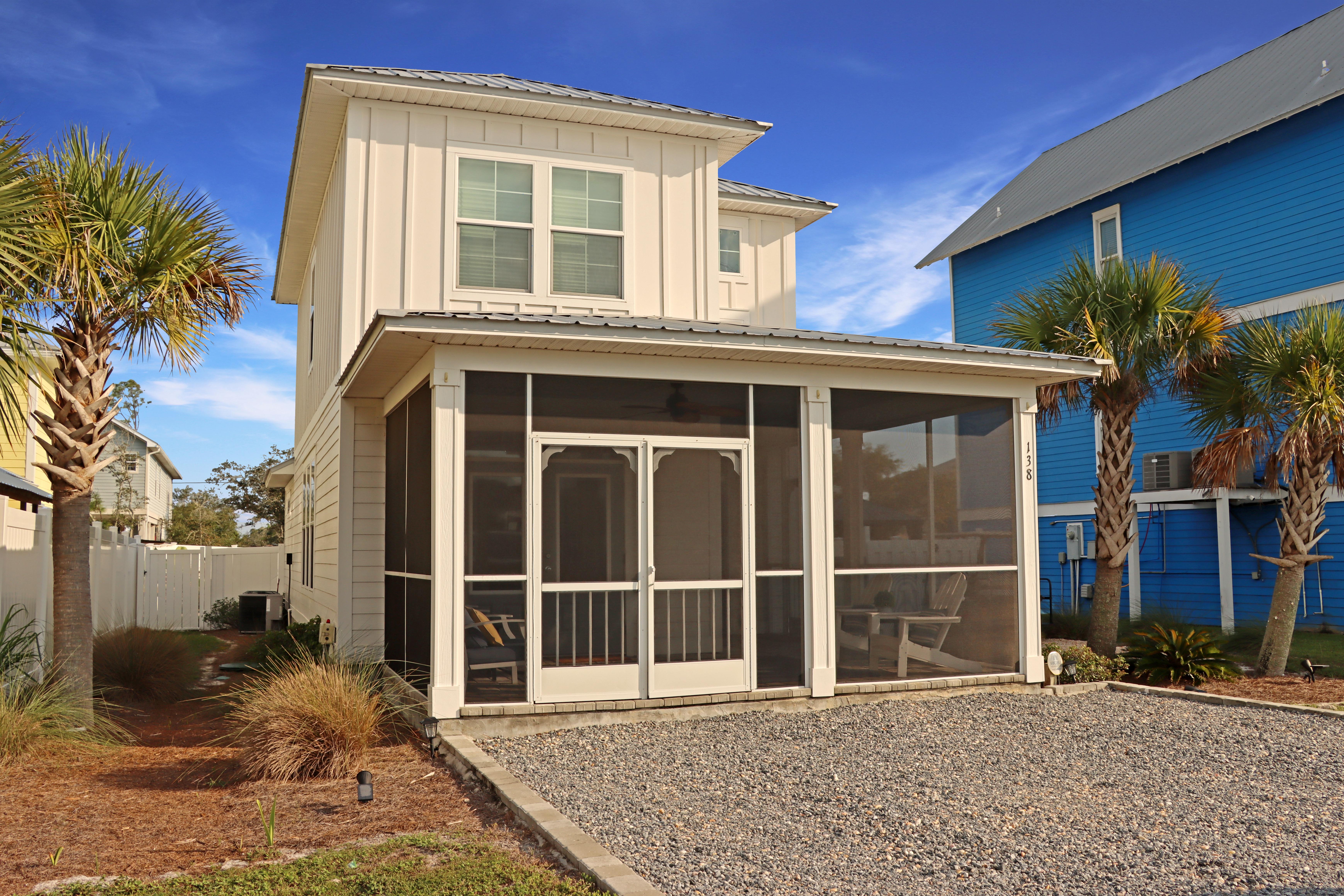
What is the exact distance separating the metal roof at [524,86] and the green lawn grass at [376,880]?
26.1 ft

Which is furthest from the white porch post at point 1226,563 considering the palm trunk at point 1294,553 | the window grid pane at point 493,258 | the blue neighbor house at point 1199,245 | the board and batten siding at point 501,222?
the window grid pane at point 493,258

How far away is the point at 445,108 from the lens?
1045cm

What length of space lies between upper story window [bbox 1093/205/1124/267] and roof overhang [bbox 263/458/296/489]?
575 inches

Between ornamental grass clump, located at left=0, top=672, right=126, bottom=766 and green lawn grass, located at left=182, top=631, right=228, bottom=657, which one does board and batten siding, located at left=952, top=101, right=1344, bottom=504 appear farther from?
ornamental grass clump, located at left=0, top=672, right=126, bottom=766

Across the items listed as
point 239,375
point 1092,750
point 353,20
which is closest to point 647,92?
point 353,20

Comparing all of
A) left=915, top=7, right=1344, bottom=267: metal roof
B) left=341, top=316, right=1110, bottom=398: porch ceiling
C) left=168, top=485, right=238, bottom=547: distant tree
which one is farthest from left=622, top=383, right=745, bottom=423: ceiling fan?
left=168, top=485, right=238, bottom=547: distant tree

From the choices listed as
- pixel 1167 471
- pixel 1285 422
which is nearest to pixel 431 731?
pixel 1285 422

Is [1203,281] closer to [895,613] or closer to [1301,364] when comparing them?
[1301,364]

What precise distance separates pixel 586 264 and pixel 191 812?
6.67m

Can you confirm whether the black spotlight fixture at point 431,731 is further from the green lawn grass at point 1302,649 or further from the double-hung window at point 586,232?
the green lawn grass at point 1302,649

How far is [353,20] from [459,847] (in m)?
11.2

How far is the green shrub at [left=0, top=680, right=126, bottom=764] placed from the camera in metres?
6.67

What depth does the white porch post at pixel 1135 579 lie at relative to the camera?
17.0m

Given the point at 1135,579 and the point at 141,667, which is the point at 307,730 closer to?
the point at 141,667
